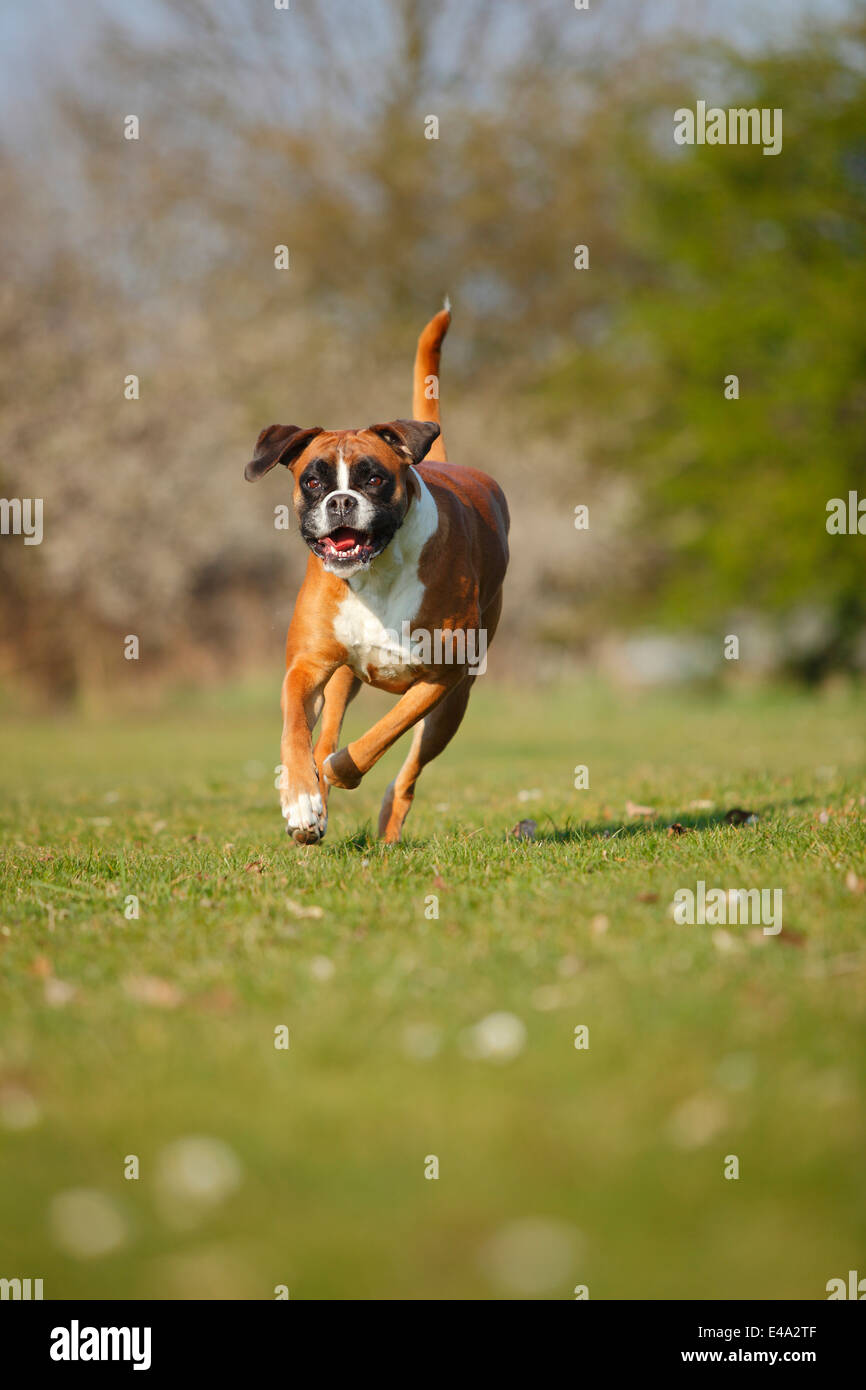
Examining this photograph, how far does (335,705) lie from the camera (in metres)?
6.02

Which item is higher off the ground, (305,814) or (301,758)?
(301,758)

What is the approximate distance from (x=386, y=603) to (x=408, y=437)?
0.69m

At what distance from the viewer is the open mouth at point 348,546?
508 cm

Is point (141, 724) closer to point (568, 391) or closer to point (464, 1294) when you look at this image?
point (568, 391)

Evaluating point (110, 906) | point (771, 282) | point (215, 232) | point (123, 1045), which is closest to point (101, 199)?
point (215, 232)

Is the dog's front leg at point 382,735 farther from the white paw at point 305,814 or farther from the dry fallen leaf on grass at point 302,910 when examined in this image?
the dry fallen leaf on grass at point 302,910

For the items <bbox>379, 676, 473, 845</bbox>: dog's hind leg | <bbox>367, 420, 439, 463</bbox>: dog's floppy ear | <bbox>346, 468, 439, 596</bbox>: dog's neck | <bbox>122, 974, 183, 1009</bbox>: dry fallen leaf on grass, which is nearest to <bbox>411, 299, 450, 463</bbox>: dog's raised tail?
<bbox>367, 420, 439, 463</bbox>: dog's floppy ear

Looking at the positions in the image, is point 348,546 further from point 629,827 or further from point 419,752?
point 629,827

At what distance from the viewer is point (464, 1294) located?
203cm

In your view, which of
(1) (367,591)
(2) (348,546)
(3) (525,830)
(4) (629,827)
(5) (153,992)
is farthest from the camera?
(4) (629,827)

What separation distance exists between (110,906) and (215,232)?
24016mm

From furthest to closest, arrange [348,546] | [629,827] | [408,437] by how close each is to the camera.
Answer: [629,827] < [408,437] < [348,546]

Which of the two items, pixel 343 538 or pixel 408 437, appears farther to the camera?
pixel 408 437

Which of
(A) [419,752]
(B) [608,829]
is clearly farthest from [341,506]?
(B) [608,829]
